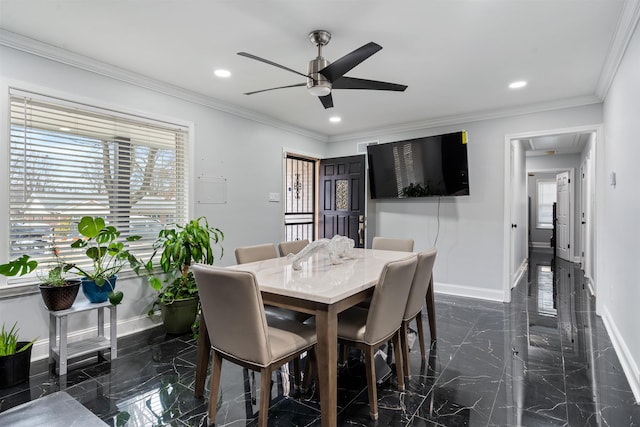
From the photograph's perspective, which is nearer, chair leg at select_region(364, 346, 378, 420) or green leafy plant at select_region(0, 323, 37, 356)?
chair leg at select_region(364, 346, 378, 420)

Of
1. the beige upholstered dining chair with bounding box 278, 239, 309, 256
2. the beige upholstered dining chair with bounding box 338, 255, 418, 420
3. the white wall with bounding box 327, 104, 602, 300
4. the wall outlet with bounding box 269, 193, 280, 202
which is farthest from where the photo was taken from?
the wall outlet with bounding box 269, 193, 280, 202

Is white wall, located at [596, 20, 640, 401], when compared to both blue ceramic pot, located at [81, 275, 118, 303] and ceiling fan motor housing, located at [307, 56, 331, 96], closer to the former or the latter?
ceiling fan motor housing, located at [307, 56, 331, 96]

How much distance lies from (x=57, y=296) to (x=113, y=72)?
6.47 ft

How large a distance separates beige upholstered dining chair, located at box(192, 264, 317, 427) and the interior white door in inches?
308

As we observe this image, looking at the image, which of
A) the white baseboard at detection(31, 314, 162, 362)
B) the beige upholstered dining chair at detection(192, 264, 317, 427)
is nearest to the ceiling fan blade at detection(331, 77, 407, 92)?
the beige upholstered dining chair at detection(192, 264, 317, 427)

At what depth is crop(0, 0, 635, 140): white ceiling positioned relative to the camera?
86.4 inches

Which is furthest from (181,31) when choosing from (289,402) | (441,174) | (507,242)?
(507,242)

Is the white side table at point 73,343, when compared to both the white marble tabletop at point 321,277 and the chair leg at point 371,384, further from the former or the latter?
the chair leg at point 371,384

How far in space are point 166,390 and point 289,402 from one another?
2.74ft

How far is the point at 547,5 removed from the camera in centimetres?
215

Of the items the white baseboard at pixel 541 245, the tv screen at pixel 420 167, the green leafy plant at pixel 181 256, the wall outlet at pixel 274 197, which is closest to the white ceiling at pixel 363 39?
the tv screen at pixel 420 167

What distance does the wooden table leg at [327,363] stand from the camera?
1748mm

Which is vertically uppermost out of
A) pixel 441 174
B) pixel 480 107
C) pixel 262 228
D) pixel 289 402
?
pixel 480 107

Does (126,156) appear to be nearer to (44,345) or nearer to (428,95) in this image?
(44,345)
